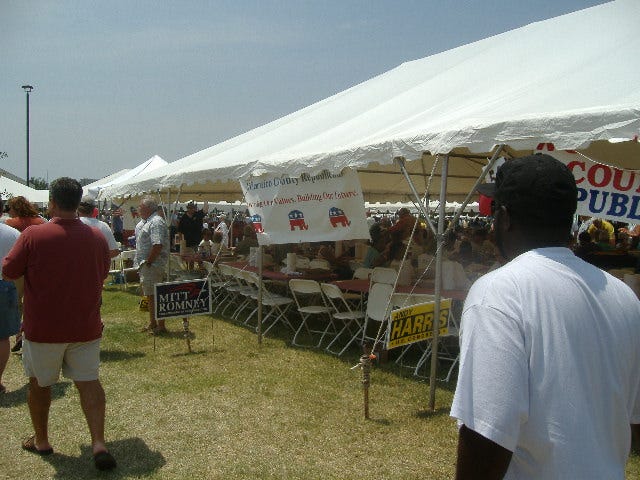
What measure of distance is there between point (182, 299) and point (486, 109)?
4191 millimetres

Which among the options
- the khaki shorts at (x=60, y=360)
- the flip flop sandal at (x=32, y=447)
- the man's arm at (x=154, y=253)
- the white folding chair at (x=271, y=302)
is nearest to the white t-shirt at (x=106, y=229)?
the man's arm at (x=154, y=253)

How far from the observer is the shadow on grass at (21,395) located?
5.19 meters

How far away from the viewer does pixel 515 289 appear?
125 cm

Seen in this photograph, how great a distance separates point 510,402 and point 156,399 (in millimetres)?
4697

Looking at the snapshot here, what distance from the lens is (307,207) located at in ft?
21.0

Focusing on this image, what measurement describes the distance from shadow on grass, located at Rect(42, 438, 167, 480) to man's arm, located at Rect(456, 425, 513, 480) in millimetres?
3084

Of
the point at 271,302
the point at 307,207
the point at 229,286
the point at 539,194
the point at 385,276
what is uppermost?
the point at 539,194

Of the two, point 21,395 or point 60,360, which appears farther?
point 21,395

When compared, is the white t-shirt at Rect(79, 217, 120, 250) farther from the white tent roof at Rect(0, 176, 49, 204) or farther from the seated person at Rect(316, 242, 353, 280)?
the white tent roof at Rect(0, 176, 49, 204)

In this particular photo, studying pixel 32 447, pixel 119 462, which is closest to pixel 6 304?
pixel 32 447

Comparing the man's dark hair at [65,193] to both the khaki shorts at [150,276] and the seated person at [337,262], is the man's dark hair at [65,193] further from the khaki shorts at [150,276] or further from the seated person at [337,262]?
the seated person at [337,262]

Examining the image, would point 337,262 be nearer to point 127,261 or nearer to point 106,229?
point 106,229

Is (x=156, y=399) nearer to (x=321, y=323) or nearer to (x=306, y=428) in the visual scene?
(x=306, y=428)

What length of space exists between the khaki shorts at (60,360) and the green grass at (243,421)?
648 mm
